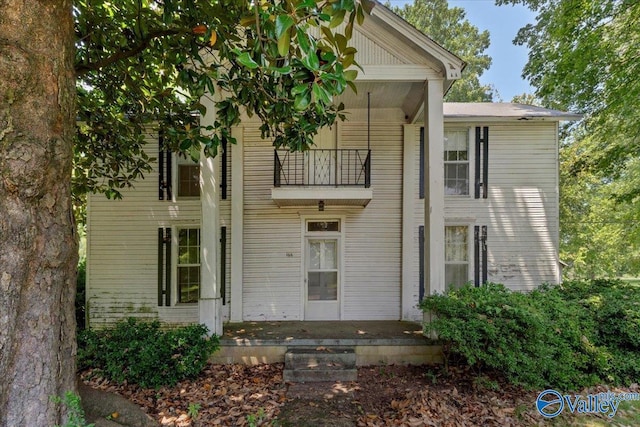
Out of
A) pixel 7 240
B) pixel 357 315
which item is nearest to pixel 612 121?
pixel 357 315

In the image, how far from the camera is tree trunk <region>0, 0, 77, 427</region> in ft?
6.42

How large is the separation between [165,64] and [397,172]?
15.3 feet

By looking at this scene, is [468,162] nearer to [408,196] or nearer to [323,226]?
[408,196]

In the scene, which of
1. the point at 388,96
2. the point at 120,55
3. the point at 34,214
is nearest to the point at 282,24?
the point at 34,214

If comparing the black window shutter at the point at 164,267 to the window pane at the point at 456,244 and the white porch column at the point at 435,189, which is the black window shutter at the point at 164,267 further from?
the window pane at the point at 456,244

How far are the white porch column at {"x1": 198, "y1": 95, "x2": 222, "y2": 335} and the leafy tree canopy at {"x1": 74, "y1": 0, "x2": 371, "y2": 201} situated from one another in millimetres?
645

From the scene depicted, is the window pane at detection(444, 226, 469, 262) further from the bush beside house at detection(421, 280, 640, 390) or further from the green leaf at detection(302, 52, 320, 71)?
the green leaf at detection(302, 52, 320, 71)

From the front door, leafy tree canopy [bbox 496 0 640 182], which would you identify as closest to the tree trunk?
the front door

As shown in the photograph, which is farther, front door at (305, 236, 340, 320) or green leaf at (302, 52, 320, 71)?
front door at (305, 236, 340, 320)

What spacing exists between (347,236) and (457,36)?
17.7m

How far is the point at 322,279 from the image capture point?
670 cm

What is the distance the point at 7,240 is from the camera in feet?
6.38

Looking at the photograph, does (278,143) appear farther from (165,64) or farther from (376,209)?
(376,209)

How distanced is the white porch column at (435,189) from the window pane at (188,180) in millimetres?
4848
